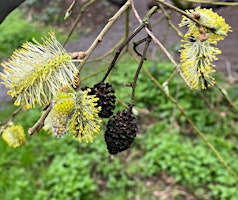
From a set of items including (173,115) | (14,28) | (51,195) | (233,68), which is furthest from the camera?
(14,28)

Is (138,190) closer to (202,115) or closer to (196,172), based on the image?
(196,172)

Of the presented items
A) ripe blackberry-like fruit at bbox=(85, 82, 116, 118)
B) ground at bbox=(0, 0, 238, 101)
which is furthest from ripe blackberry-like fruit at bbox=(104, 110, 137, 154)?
ground at bbox=(0, 0, 238, 101)

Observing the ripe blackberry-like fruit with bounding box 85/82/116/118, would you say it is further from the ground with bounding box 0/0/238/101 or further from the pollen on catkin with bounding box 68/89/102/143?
the ground with bounding box 0/0/238/101

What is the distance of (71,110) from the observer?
0.64 m

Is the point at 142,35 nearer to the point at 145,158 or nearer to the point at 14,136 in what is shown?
the point at 145,158

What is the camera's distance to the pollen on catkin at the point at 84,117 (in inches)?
25.7

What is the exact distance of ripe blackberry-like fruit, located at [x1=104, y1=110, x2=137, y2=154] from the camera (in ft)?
2.26

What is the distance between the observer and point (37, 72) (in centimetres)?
61

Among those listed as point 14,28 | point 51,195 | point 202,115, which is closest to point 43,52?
point 51,195

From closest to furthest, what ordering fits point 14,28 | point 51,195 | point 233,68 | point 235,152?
point 51,195, point 235,152, point 233,68, point 14,28

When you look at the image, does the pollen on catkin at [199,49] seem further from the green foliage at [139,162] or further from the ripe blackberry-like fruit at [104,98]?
the green foliage at [139,162]

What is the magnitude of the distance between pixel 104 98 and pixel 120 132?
0.06 metres

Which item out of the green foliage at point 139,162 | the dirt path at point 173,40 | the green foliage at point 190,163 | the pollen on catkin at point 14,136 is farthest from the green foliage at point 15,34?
the pollen on catkin at point 14,136

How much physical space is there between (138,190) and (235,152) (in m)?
0.61
